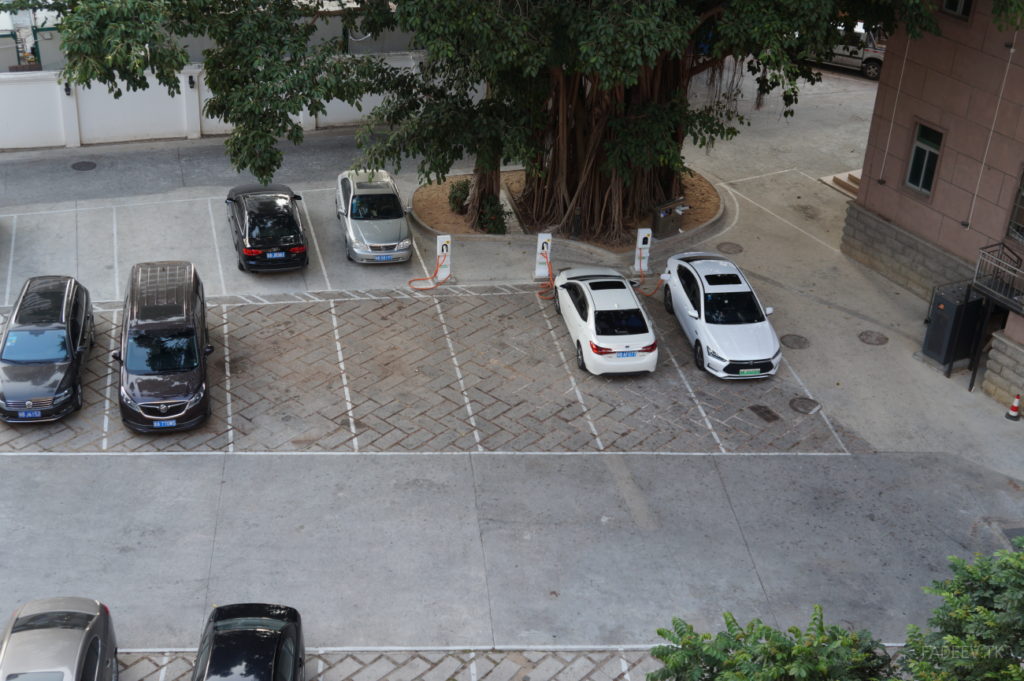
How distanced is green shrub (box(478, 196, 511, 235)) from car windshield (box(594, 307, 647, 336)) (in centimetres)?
553

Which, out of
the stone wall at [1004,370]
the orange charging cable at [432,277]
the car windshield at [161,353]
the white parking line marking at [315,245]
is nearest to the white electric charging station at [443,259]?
the orange charging cable at [432,277]

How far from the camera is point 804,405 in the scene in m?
17.9

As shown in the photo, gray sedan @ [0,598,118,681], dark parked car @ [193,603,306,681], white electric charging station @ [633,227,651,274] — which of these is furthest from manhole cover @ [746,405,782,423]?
gray sedan @ [0,598,118,681]

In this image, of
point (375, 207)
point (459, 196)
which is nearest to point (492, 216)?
point (459, 196)

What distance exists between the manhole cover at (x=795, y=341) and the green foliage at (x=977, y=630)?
1128 cm

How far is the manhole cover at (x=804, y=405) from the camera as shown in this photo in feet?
58.3

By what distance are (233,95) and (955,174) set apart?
13.9m

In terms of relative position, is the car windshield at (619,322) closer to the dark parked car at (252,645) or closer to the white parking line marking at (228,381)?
the white parking line marking at (228,381)

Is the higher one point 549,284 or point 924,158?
point 924,158

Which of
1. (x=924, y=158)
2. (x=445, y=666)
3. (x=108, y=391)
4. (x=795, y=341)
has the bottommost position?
(x=445, y=666)

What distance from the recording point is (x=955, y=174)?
20.0m

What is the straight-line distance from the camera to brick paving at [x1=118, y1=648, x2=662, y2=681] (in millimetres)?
12438

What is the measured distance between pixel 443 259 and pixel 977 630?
14.6 meters

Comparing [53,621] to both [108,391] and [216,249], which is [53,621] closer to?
[108,391]
